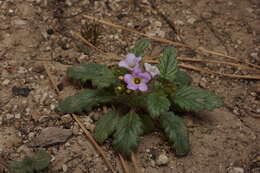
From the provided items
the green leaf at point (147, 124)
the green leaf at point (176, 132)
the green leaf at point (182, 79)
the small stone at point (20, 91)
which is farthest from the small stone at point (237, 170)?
the small stone at point (20, 91)

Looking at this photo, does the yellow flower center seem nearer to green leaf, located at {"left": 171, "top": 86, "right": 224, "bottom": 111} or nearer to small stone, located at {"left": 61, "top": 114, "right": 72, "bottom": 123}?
green leaf, located at {"left": 171, "top": 86, "right": 224, "bottom": 111}

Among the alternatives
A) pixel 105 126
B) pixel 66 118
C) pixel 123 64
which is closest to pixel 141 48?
pixel 123 64

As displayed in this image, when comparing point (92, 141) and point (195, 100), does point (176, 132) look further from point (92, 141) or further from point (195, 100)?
point (92, 141)

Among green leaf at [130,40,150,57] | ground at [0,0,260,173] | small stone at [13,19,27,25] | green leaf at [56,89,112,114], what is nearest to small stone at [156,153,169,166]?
ground at [0,0,260,173]

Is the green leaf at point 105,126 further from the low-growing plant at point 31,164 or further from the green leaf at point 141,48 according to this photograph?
the green leaf at point 141,48

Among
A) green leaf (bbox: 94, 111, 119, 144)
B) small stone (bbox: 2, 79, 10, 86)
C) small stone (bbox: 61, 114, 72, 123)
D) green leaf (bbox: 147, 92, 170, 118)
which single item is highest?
green leaf (bbox: 147, 92, 170, 118)

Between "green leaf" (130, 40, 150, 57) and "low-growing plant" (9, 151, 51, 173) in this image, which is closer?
"low-growing plant" (9, 151, 51, 173)

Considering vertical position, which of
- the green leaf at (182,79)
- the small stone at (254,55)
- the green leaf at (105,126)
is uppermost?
the small stone at (254,55)

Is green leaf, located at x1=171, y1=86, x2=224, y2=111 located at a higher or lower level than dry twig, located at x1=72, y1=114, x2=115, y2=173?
higher
